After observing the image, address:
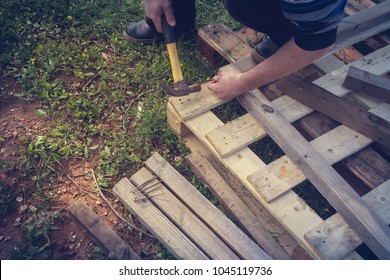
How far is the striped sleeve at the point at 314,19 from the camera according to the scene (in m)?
1.68

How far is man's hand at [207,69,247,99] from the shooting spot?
2328mm

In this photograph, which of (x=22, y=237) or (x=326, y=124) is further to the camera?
(x=326, y=124)

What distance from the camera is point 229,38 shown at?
9.03 feet

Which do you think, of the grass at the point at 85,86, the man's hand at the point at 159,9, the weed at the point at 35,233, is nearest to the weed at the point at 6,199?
the grass at the point at 85,86

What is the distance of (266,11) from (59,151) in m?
1.54

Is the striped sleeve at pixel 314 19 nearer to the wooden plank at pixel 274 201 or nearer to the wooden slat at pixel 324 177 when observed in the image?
the wooden slat at pixel 324 177

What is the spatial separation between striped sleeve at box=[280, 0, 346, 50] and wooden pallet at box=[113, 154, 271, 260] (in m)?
1.02

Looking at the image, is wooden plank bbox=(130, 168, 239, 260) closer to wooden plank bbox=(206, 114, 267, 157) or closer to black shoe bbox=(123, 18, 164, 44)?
wooden plank bbox=(206, 114, 267, 157)

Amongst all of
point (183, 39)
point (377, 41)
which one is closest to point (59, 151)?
point (183, 39)

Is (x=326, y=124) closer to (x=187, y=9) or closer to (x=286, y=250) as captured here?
(x=286, y=250)

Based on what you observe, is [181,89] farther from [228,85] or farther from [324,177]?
[324,177]

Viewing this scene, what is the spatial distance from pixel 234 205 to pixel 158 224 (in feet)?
1.51

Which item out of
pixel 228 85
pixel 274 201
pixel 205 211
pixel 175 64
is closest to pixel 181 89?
pixel 175 64

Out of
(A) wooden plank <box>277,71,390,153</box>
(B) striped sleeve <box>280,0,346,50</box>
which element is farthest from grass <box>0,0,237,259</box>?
(B) striped sleeve <box>280,0,346,50</box>
